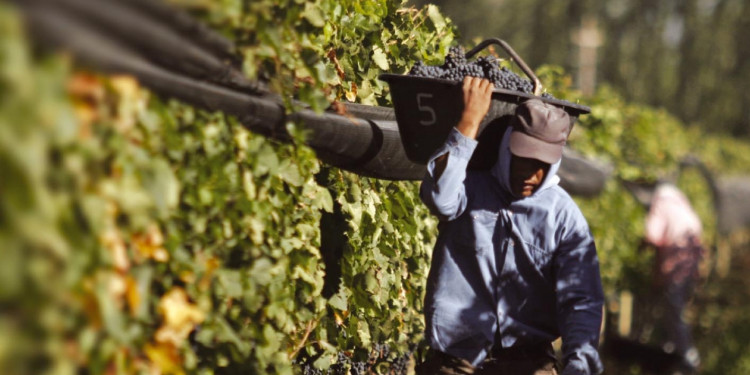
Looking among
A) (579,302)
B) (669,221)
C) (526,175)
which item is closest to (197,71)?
(526,175)

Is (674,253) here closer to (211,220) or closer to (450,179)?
Result: (450,179)

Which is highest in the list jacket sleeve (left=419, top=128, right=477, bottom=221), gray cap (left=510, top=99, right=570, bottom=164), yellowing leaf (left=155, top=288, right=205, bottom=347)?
gray cap (left=510, top=99, right=570, bottom=164)

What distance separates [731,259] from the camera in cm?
1745

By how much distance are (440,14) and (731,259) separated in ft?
47.1

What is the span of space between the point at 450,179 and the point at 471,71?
435 mm

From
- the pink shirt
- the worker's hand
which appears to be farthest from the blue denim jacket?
the pink shirt

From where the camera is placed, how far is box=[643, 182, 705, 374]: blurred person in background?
420 inches

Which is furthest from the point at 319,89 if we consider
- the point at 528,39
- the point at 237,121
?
the point at 528,39

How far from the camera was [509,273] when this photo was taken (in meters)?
3.60

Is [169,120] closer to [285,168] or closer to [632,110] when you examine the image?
[285,168]

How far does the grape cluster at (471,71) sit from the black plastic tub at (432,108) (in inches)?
3.1

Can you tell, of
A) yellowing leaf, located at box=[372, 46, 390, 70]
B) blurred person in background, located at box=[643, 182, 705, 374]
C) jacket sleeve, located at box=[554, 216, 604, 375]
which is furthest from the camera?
blurred person in background, located at box=[643, 182, 705, 374]

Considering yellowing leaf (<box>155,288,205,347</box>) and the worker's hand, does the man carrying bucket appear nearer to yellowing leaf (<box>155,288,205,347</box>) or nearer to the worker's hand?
the worker's hand

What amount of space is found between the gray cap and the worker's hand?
15 cm
